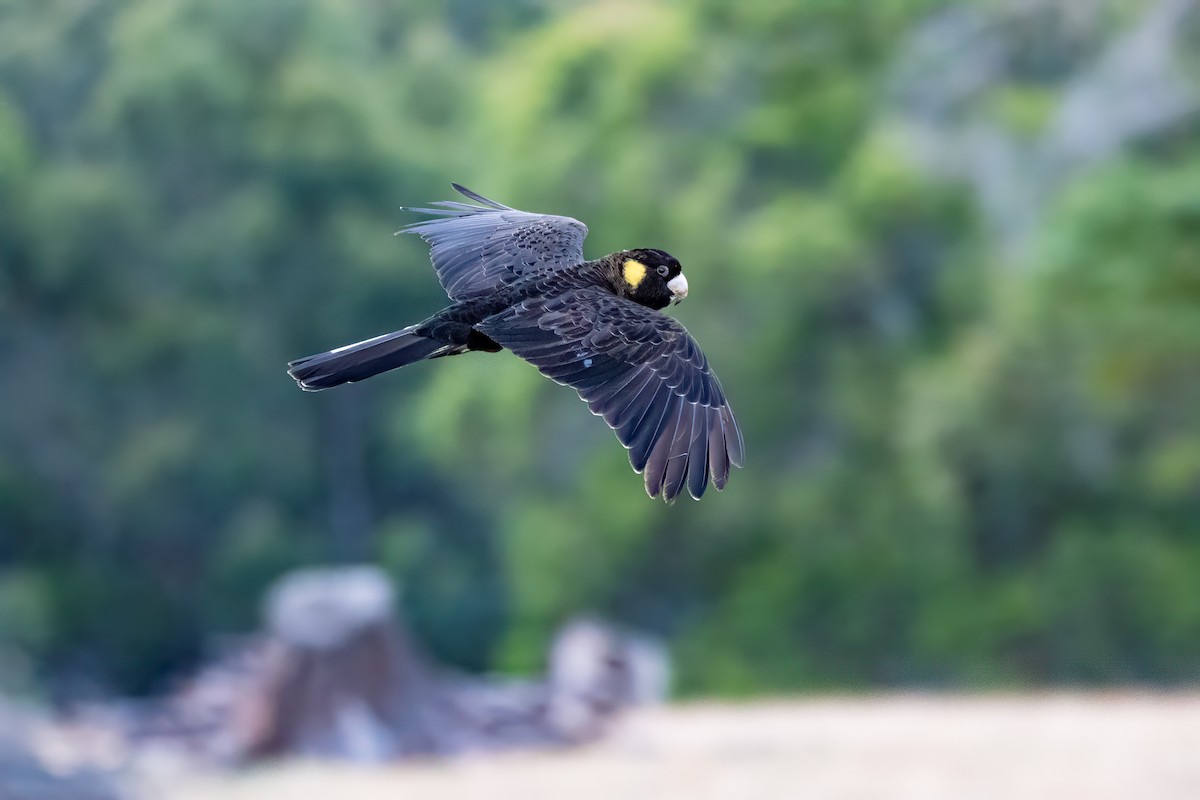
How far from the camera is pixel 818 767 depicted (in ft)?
26.2

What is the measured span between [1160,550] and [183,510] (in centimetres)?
744

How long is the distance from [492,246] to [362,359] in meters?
0.67

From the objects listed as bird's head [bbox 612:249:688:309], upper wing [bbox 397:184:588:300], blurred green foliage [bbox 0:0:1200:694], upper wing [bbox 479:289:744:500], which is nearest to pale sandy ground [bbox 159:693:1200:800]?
blurred green foliage [bbox 0:0:1200:694]

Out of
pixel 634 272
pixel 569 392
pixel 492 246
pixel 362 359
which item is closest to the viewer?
pixel 362 359

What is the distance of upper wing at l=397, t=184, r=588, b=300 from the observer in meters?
3.15

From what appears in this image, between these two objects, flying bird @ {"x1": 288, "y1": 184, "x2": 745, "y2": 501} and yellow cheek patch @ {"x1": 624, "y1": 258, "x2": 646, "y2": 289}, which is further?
yellow cheek patch @ {"x1": 624, "y1": 258, "x2": 646, "y2": 289}

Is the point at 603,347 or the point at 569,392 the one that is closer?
the point at 603,347

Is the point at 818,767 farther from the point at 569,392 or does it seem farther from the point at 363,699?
the point at 569,392

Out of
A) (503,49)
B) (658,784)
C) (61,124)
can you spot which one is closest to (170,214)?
(61,124)

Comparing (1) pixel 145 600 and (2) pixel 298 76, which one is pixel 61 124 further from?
(1) pixel 145 600

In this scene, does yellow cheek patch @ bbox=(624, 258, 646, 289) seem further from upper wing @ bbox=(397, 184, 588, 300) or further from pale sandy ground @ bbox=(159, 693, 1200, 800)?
pale sandy ground @ bbox=(159, 693, 1200, 800)

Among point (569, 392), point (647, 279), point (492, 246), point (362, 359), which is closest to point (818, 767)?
point (569, 392)

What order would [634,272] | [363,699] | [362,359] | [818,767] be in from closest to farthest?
[362,359] < [634,272] < [818,767] < [363,699]

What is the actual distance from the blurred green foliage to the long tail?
26.7 feet
